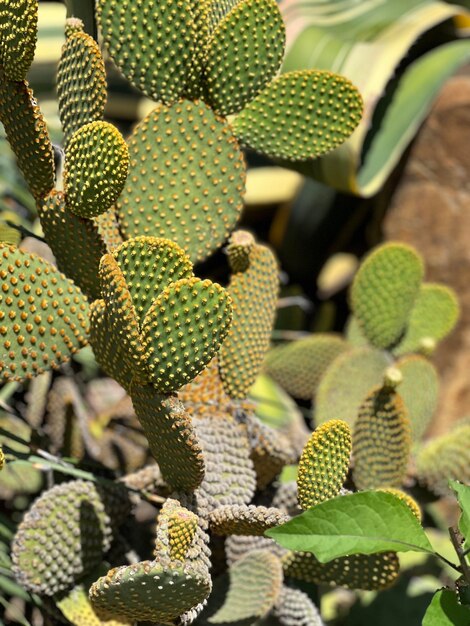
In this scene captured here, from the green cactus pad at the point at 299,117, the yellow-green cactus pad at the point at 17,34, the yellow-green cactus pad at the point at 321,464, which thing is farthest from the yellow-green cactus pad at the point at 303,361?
the yellow-green cactus pad at the point at 17,34

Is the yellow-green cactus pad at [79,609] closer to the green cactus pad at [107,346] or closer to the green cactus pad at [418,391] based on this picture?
the green cactus pad at [107,346]

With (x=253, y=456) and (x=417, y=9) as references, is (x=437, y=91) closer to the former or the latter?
(x=417, y=9)

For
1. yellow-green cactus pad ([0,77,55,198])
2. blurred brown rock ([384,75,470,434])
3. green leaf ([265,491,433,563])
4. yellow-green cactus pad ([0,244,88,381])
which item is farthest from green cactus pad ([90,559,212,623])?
blurred brown rock ([384,75,470,434])

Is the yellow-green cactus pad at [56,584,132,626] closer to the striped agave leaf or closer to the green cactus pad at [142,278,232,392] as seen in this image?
the green cactus pad at [142,278,232,392]

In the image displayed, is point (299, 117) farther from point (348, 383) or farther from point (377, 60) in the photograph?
point (377, 60)

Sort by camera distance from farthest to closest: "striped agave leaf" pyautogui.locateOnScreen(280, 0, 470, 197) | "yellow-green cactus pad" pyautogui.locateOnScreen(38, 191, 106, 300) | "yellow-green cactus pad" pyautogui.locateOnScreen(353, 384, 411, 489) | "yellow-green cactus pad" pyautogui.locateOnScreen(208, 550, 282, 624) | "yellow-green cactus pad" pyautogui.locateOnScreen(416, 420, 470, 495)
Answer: "striped agave leaf" pyautogui.locateOnScreen(280, 0, 470, 197), "yellow-green cactus pad" pyautogui.locateOnScreen(416, 420, 470, 495), "yellow-green cactus pad" pyautogui.locateOnScreen(353, 384, 411, 489), "yellow-green cactus pad" pyautogui.locateOnScreen(208, 550, 282, 624), "yellow-green cactus pad" pyautogui.locateOnScreen(38, 191, 106, 300)
